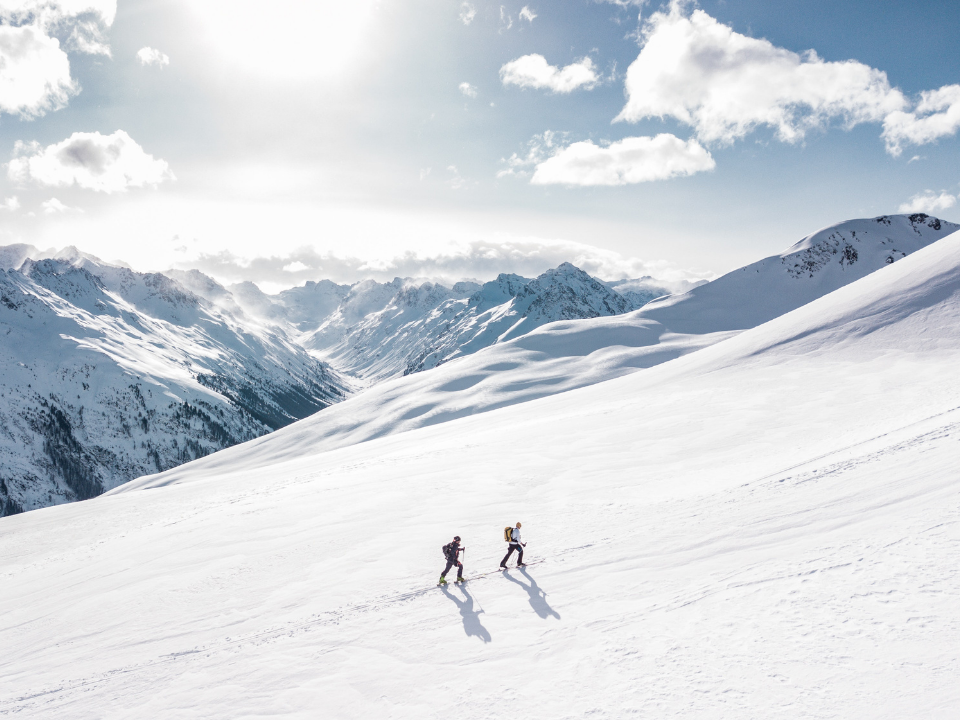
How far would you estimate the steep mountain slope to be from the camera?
257 feet

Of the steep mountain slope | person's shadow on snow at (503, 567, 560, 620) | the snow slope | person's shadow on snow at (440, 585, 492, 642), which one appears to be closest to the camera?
the snow slope

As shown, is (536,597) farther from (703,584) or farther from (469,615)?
(703,584)

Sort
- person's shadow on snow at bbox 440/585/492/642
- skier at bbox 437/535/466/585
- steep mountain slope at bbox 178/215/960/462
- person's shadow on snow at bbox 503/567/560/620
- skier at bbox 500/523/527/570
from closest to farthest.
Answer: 1. person's shadow on snow at bbox 440/585/492/642
2. person's shadow on snow at bbox 503/567/560/620
3. skier at bbox 437/535/466/585
4. skier at bbox 500/523/527/570
5. steep mountain slope at bbox 178/215/960/462

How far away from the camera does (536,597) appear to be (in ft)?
40.9

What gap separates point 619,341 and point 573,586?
101 metres

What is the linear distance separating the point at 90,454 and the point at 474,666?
245 meters

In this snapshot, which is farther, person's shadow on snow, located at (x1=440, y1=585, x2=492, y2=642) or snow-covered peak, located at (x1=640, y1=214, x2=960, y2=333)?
snow-covered peak, located at (x1=640, y1=214, x2=960, y2=333)

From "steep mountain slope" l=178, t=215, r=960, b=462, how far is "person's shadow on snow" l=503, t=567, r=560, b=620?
58208mm

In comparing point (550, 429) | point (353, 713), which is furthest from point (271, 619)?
point (550, 429)

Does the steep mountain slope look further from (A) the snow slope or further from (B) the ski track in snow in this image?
(B) the ski track in snow

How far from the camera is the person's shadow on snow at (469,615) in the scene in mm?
11401

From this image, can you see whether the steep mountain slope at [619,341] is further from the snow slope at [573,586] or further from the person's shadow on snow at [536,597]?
the person's shadow on snow at [536,597]

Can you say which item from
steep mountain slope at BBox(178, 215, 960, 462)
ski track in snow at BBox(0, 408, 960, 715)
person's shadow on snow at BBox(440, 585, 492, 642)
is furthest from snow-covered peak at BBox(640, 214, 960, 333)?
person's shadow on snow at BBox(440, 585, 492, 642)

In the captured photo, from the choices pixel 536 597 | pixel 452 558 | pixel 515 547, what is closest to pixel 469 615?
pixel 536 597
